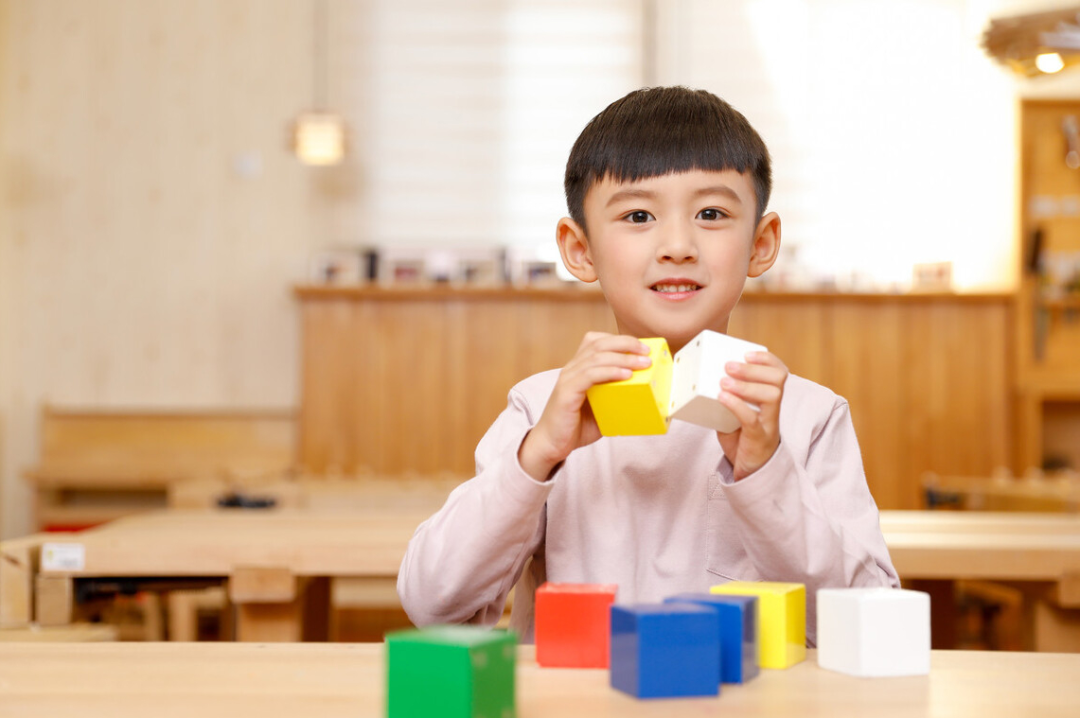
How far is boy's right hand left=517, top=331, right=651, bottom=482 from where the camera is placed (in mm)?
914

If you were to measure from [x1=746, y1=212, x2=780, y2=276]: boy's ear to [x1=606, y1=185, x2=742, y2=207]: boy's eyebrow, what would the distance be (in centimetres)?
13

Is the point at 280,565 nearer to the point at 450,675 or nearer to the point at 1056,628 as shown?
the point at 450,675

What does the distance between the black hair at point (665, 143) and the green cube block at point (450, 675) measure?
2.36 ft

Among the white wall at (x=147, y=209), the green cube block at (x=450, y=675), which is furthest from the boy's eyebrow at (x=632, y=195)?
the white wall at (x=147, y=209)

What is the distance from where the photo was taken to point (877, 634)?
0.78m

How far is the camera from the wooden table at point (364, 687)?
0.69 metres

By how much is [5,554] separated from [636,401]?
4.06 ft

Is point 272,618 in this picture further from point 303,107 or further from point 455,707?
point 303,107

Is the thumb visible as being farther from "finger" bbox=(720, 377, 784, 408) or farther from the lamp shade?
the lamp shade

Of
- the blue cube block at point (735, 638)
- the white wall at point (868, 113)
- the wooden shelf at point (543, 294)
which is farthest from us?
the white wall at point (868, 113)

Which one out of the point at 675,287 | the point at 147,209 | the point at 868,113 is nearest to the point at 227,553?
the point at 675,287

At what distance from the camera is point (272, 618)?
5.84 feet

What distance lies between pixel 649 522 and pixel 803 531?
0.85 ft

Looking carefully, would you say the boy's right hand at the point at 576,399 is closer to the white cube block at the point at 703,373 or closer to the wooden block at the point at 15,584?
the white cube block at the point at 703,373
